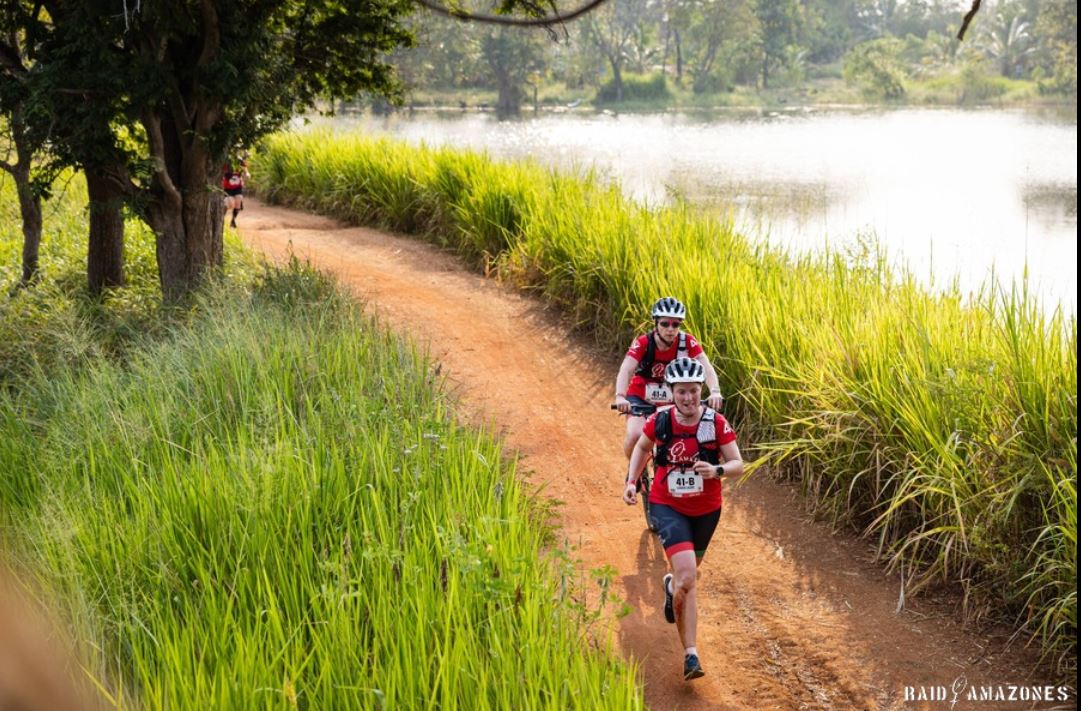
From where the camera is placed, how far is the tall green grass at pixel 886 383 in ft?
20.3

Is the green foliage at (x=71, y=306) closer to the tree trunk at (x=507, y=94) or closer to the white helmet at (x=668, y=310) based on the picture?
the white helmet at (x=668, y=310)

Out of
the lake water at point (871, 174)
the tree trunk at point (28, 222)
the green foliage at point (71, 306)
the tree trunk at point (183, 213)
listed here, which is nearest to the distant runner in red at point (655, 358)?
the lake water at point (871, 174)

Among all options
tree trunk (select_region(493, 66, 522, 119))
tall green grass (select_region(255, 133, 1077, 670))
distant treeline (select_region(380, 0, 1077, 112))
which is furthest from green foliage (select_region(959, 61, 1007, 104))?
tall green grass (select_region(255, 133, 1077, 670))

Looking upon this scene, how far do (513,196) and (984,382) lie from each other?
8.90 metres

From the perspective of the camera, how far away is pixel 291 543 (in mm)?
5328

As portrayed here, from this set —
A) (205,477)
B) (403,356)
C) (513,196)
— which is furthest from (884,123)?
(205,477)

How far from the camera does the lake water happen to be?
1820cm

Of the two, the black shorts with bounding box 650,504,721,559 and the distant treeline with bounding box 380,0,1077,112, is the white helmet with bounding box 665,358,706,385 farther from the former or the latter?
the distant treeline with bounding box 380,0,1077,112

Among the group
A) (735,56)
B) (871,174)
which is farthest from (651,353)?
(735,56)

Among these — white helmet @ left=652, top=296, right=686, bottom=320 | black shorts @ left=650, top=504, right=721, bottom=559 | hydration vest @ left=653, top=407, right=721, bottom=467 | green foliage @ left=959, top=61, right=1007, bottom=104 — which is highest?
green foliage @ left=959, top=61, right=1007, bottom=104

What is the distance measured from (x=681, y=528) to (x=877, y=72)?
5944 cm

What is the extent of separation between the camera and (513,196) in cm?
1487

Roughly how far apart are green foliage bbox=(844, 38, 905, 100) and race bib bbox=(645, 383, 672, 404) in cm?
5685

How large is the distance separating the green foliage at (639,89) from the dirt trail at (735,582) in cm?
5538
